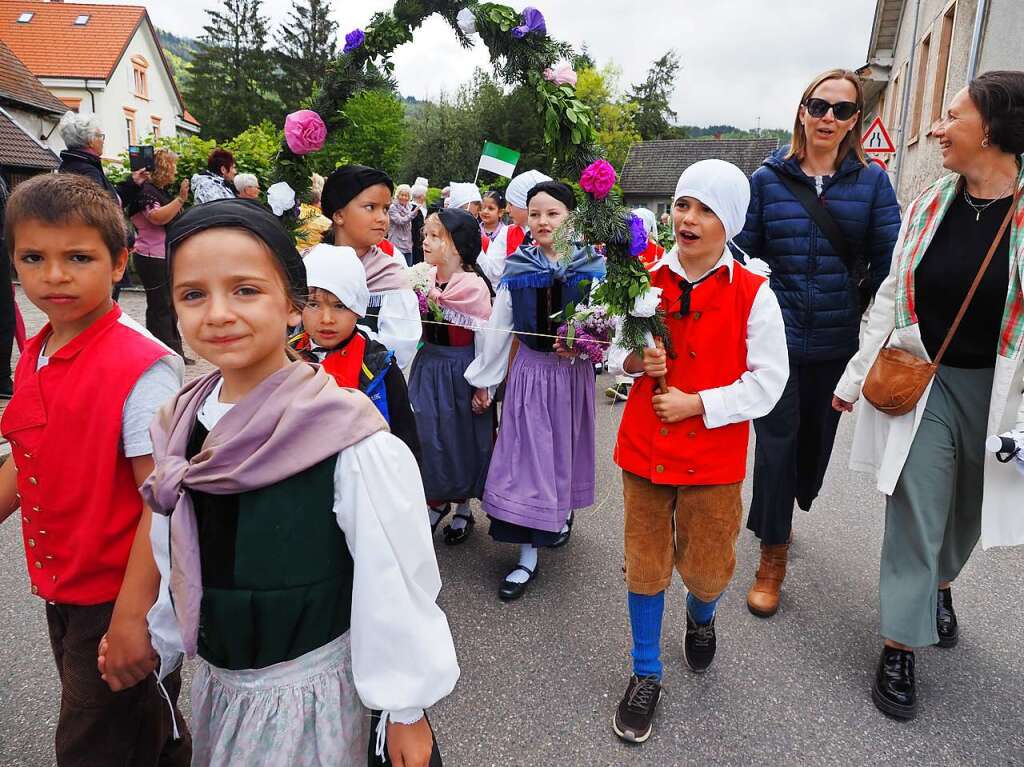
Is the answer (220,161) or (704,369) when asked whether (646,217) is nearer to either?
(704,369)

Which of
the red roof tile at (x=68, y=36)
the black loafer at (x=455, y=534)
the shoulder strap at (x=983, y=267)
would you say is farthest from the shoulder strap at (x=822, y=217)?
the red roof tile at (x=68, y=36)

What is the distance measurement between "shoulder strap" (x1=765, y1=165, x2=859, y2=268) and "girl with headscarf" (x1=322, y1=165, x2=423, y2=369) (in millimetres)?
1912

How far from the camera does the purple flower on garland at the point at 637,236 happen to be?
2.55m

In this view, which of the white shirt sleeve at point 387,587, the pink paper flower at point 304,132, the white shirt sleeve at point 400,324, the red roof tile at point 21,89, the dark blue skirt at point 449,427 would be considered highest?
the red roof tile at point 21,89

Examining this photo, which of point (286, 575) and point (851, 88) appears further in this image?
point (851, 88)

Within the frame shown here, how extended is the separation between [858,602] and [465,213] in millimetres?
2953

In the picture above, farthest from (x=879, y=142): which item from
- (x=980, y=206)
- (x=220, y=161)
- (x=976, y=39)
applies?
(x=980, y=206)

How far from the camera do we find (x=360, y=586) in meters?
1.39

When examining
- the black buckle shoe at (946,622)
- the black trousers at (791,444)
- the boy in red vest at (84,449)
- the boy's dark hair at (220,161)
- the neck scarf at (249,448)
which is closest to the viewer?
the neck scarf at (249,448)

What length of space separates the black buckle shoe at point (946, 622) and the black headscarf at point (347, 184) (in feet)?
10.5

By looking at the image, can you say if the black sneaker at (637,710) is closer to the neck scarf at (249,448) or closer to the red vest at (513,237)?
the neck scarf at (249,448)

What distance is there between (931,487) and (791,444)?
0.74 metres

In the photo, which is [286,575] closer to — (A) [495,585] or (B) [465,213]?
(A) [495,585]

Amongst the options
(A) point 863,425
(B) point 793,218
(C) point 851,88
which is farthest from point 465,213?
(A) point 863,425
